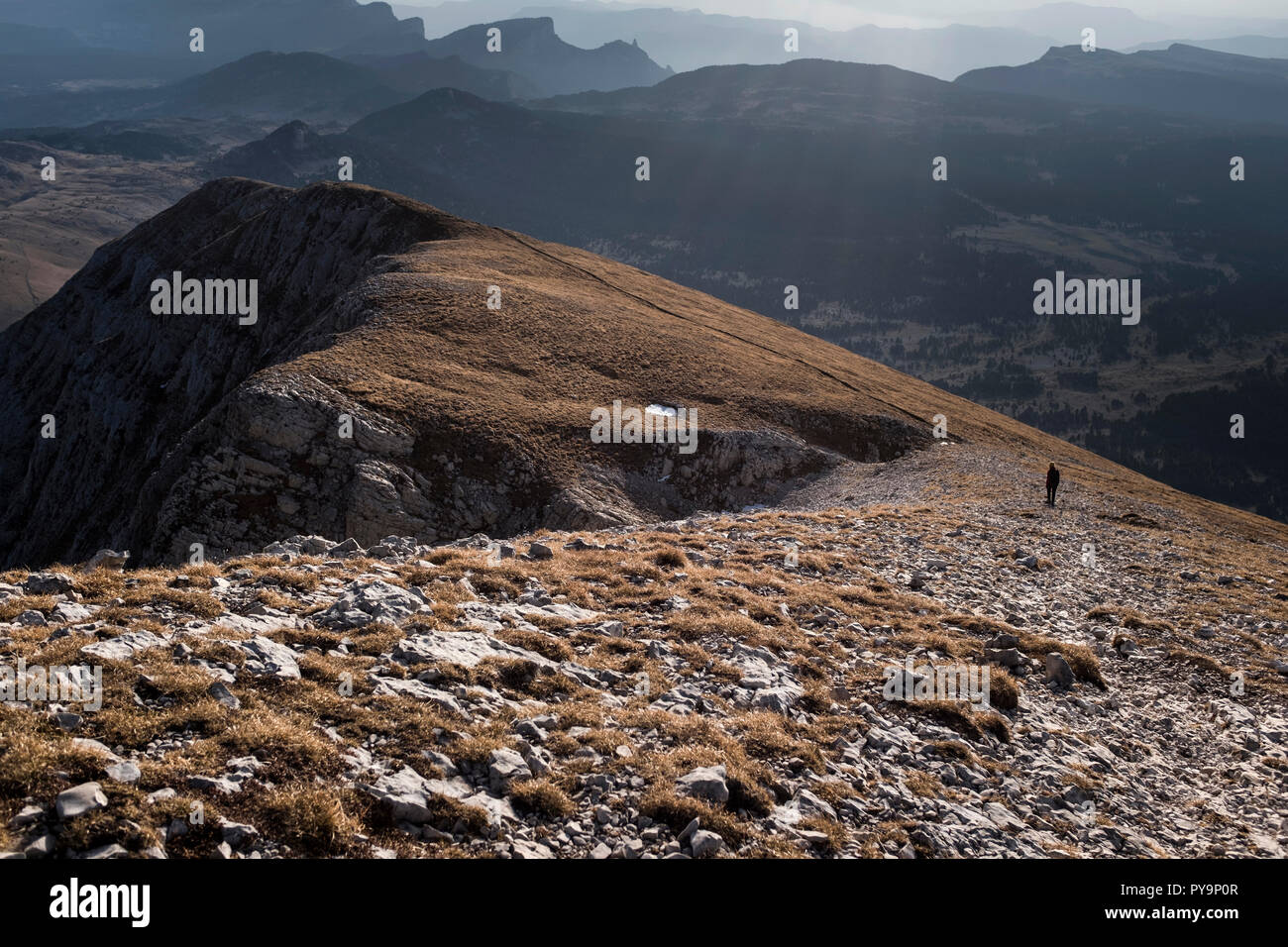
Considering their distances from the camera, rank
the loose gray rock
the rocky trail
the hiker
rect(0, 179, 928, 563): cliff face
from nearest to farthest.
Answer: the loose gray rock, the rocky trail, rect(0, 179, 928, 563): cliff face, the hiker

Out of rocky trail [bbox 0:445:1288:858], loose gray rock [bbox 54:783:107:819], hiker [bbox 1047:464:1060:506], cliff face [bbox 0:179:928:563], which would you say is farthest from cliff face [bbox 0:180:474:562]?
loose gray rock [bbox 54:783:107:819]

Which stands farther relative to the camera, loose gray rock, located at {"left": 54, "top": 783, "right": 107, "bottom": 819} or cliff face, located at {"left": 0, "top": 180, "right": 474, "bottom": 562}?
cliff face, located at {"left": 0, "top": 180, "right": 474, "bottom": 562}

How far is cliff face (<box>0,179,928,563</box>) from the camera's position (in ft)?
122

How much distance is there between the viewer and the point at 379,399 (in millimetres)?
42188

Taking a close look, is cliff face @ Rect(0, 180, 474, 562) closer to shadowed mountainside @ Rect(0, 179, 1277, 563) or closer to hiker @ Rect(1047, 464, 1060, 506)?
shadowed mountainside @ Rect(0, 179, 1277, 563)

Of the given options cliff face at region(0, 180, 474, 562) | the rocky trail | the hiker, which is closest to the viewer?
the rocky trail

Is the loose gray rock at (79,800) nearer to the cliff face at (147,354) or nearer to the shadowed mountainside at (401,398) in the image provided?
the shadowed mountainside at (401,398)

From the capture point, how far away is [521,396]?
163 ft

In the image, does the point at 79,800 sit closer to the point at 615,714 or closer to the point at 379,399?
the point at 615,714

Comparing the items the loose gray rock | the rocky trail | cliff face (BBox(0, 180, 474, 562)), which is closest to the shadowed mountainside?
cliff face (BBox(0, 180, 474, 562))

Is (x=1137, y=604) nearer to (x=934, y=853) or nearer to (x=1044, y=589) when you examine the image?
(x=1044, y=589)

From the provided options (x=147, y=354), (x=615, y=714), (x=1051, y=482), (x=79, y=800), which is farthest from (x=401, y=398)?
(x=147, y=354)

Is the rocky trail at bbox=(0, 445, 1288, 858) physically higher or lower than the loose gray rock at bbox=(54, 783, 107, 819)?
lower

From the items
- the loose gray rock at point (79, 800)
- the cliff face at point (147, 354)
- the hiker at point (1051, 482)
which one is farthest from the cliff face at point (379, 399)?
the loose gray rock at point (79, 800)
